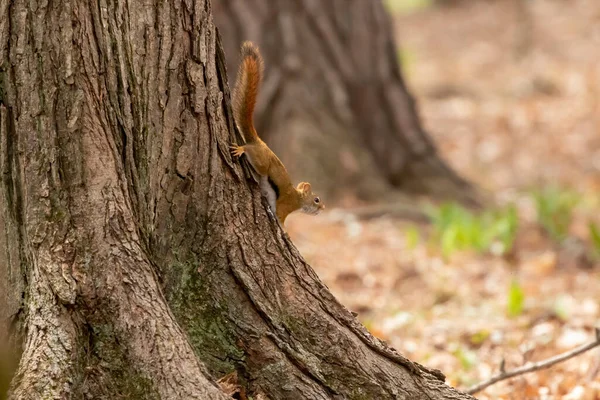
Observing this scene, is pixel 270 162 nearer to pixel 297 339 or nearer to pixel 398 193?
pixel 297 339

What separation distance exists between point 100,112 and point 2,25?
315mm

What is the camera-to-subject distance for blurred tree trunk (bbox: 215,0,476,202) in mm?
5750

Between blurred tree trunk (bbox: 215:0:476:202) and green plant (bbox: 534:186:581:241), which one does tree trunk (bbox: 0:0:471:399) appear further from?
blurred tree trunk (bbox: 215:0:476:202)

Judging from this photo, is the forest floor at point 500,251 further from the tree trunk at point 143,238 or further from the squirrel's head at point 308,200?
the tree trunk at point 143,238

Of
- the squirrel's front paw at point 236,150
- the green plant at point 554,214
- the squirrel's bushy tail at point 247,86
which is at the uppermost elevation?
the green plant at point 554,214

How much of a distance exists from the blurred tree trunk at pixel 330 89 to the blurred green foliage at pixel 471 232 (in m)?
0.91

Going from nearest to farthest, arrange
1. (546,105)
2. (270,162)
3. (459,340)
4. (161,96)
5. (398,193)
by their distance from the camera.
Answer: (161,96) → (270,162) → (459,340) → (398,193) → (546,105)

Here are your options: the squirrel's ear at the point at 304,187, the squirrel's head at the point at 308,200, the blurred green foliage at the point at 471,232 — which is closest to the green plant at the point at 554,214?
the blurred green foliage at the point at 471,232

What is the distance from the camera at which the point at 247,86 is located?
2635 millimetres

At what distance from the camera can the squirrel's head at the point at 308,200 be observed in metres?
3.25

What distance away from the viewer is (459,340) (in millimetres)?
3902

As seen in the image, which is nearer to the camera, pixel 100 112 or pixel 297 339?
pixel 100 112

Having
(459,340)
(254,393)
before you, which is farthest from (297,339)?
(459,340)

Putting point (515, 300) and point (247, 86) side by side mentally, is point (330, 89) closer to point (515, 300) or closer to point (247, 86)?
point (515, 300)
